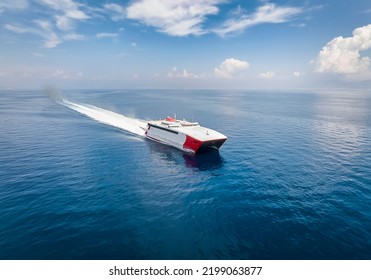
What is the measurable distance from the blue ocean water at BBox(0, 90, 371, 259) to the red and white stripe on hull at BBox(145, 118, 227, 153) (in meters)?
3.08

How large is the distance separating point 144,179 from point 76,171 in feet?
50.1

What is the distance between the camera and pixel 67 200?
35.5 metres

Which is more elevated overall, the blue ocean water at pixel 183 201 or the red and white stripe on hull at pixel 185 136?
the red and white stripe on hull at pixel 185 136

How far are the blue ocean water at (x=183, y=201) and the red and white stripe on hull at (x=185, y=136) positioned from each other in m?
3.08

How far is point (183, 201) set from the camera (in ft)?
120

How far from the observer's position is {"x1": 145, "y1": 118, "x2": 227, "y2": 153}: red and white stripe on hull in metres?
60.9

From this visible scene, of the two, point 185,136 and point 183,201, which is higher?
point 185,136

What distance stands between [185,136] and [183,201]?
29.7m

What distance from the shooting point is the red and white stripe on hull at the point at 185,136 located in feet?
200

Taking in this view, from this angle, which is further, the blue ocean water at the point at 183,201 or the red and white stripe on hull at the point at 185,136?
the red and white stripe on hull at the point at 185,136

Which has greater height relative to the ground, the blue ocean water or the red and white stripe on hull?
the red and white stripe on hull

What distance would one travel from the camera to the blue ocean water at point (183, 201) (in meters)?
25.8

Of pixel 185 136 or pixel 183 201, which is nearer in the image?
pixel 183 201
